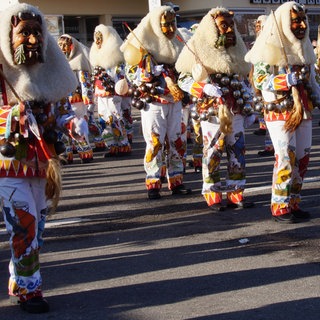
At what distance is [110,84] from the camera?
12859mm

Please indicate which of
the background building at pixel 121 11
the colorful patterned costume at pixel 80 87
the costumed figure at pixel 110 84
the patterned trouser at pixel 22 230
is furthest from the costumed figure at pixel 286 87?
the background building at pixel 121 11

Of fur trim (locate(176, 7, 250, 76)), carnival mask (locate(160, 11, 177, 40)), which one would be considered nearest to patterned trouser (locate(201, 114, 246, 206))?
fur trim (locate(176, 7, 250, 76))

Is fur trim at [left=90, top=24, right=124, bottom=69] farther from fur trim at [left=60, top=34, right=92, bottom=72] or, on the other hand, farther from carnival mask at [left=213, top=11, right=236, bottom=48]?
carnival mask at [left=213, top=11, right=236, bottom=48]

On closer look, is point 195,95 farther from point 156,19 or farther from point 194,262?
point 194,262

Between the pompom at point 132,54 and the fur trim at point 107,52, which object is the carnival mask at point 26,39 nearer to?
the pompom at point 132,54

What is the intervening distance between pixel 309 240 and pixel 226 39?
233 cm

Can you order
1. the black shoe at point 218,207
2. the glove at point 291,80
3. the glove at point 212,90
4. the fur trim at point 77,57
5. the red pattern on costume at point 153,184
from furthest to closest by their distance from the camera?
1. the fur trim at point 77,57
2. the red pattern on costume at point 153,184
3. the black shoe at point 218,207
4. the glove at point 212,90
5. the glove at point 291,80

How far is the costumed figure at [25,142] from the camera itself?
5.01m

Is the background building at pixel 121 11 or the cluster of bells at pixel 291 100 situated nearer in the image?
the cluster of bells at pixel 291 100

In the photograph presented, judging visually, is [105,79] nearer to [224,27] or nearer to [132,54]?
[132,54]

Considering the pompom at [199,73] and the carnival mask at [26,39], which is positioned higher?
the carnival mask at [26,39]

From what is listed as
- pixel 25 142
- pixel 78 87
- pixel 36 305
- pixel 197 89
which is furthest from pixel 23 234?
pixel 78 87

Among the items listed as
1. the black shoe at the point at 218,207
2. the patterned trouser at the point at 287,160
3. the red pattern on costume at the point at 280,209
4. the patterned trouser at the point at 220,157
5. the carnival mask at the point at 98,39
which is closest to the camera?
the patterned trouser at the point at 287,160

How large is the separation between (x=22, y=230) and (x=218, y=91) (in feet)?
10.3
